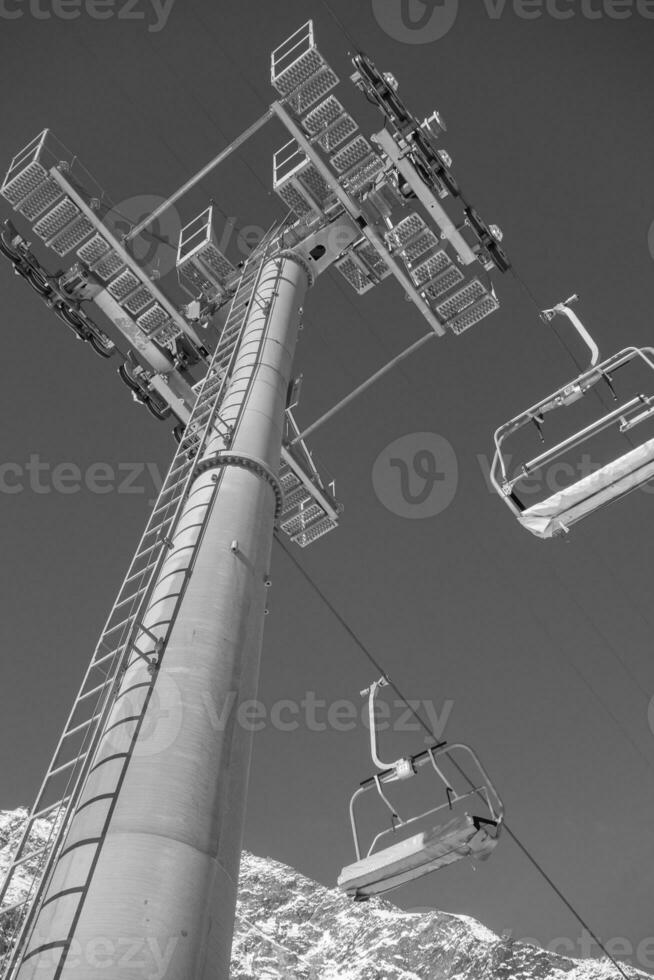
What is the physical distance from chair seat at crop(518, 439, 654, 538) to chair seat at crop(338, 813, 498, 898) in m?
3.60

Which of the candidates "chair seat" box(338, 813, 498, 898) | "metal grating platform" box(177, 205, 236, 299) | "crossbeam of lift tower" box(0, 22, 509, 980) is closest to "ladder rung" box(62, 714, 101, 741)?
"crossbeam of lift tower" box(0, 22, 509, 980)

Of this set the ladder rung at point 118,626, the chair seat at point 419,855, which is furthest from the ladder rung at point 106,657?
the chair seat at point 419,855

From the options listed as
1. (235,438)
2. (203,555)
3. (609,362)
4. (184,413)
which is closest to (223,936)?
(203,555)

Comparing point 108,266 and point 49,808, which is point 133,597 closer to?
point 49,808

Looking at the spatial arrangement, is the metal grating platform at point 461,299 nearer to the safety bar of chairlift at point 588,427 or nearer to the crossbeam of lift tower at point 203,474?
the crossbeam of lift tower at point 203,474

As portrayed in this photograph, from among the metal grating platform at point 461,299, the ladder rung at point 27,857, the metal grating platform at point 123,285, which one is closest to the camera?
the ladder rung at point 27,857

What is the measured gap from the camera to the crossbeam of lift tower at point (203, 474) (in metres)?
5.50

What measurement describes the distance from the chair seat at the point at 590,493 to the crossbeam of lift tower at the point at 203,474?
127 inches

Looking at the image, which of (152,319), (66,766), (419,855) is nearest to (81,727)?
(66,766)

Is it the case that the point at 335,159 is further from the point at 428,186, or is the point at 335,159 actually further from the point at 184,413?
the point at 184,413

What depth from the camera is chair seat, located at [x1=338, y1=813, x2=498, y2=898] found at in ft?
28.3

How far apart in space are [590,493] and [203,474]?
462 cm

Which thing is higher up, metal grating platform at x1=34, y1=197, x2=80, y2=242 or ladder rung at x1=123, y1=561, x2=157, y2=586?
metal grating platform at x1=34, y1=197, x2=80, y2=242

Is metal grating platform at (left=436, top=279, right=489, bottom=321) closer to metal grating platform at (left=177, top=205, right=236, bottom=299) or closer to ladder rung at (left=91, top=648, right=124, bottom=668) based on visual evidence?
metal grating platform at (left=177, top=205, right=236, bottom=299)
